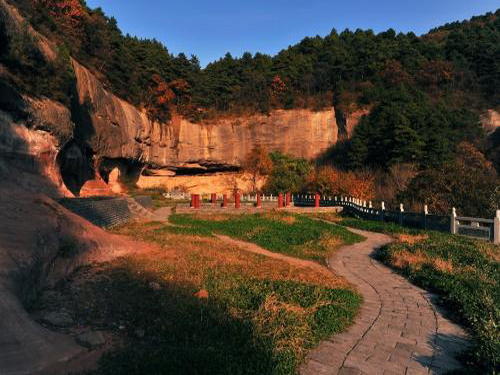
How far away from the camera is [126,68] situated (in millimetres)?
45719

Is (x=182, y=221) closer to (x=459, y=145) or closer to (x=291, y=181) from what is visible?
(x=291, y=181)

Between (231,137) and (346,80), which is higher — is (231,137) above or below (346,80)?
below

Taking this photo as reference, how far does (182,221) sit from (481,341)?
54.8 ft

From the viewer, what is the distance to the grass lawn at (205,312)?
4090 millimetres

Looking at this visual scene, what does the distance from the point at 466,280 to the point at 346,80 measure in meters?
60.3

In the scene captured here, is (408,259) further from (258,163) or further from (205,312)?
(258,163)

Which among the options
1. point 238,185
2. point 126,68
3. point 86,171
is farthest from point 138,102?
point 238,185

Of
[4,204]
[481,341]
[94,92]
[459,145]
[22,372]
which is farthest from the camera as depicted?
[459,145]

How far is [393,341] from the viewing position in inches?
203

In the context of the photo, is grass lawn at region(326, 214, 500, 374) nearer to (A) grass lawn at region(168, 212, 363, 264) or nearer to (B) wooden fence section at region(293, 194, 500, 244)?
(B) wooden fence section at region(293, 194, 500, 244)

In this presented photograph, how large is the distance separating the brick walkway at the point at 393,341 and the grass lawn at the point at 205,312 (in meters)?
0.26

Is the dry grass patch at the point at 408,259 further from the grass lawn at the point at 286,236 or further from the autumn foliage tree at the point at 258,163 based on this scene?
the autumn foliage tree at the point at 258,163

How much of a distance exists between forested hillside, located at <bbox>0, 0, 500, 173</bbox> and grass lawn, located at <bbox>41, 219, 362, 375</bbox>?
35.2m

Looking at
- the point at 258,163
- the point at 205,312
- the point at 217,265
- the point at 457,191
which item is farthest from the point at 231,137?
the point at 205,312
